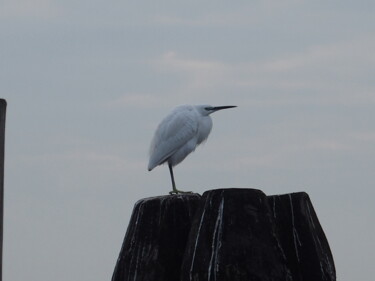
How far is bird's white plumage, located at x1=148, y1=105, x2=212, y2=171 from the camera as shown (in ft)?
46.6

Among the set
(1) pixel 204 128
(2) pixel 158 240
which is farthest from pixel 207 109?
(2) pixel 158 240

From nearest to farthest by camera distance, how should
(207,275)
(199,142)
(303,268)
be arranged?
(207,275), (303,268), (199,142)

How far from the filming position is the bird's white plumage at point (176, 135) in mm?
14211

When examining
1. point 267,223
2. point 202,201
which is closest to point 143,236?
point 202,201

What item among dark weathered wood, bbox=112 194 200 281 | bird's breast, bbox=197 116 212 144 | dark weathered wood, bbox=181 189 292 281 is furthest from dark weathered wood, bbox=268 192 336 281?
bird's breast, bbox=197 116 212 144

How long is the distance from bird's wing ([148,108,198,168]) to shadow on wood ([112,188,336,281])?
419cm

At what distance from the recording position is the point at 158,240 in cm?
975

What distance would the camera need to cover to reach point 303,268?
943cm

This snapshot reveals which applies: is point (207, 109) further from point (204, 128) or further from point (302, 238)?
point (302, 238)

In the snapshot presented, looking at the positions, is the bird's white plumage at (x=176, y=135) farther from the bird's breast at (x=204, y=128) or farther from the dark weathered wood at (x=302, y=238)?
the dark weathered wood at (x=302, y=238)

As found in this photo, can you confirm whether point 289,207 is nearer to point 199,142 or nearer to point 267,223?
point 267,223

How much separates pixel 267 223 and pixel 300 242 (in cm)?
68

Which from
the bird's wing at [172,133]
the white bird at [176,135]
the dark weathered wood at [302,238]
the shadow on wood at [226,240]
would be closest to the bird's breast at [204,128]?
the white bird at [176,135]

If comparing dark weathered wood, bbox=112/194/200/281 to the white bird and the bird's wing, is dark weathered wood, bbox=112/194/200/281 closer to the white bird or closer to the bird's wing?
the white bird
